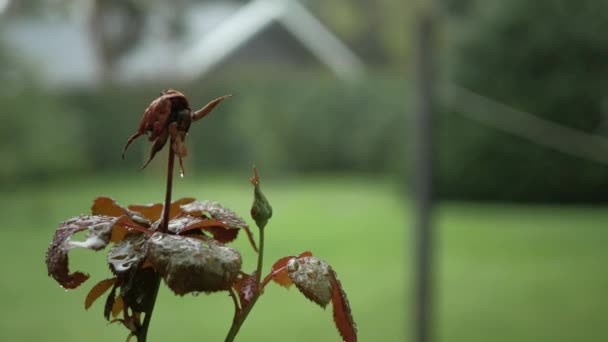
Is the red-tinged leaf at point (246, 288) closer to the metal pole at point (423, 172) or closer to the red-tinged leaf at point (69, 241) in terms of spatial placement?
the red-tinged leaf at point (69, 241)

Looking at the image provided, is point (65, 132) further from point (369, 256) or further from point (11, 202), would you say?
point (369, 256)

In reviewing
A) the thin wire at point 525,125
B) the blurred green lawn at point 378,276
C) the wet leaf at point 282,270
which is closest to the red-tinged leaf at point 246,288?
the wet leaf at point 282,270

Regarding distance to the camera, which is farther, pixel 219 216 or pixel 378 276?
pixel 378 276

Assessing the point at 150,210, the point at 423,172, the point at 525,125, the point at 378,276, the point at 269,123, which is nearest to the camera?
the point at 150,210

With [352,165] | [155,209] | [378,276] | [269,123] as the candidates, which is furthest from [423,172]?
[352,165]

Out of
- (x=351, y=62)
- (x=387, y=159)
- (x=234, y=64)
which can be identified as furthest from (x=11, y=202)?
(x=351, y=62)

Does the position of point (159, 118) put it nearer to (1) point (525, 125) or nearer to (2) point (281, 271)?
(2) point (281, 271)

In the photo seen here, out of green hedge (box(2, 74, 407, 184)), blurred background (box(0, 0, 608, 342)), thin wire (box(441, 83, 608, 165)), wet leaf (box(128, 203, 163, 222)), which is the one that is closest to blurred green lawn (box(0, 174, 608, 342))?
blurred background (box(0, 0, 608, 342))

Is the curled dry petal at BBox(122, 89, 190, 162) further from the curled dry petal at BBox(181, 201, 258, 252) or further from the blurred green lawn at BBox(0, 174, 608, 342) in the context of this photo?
the blurred green lawn at BBox(0, 174, 608, 342)
